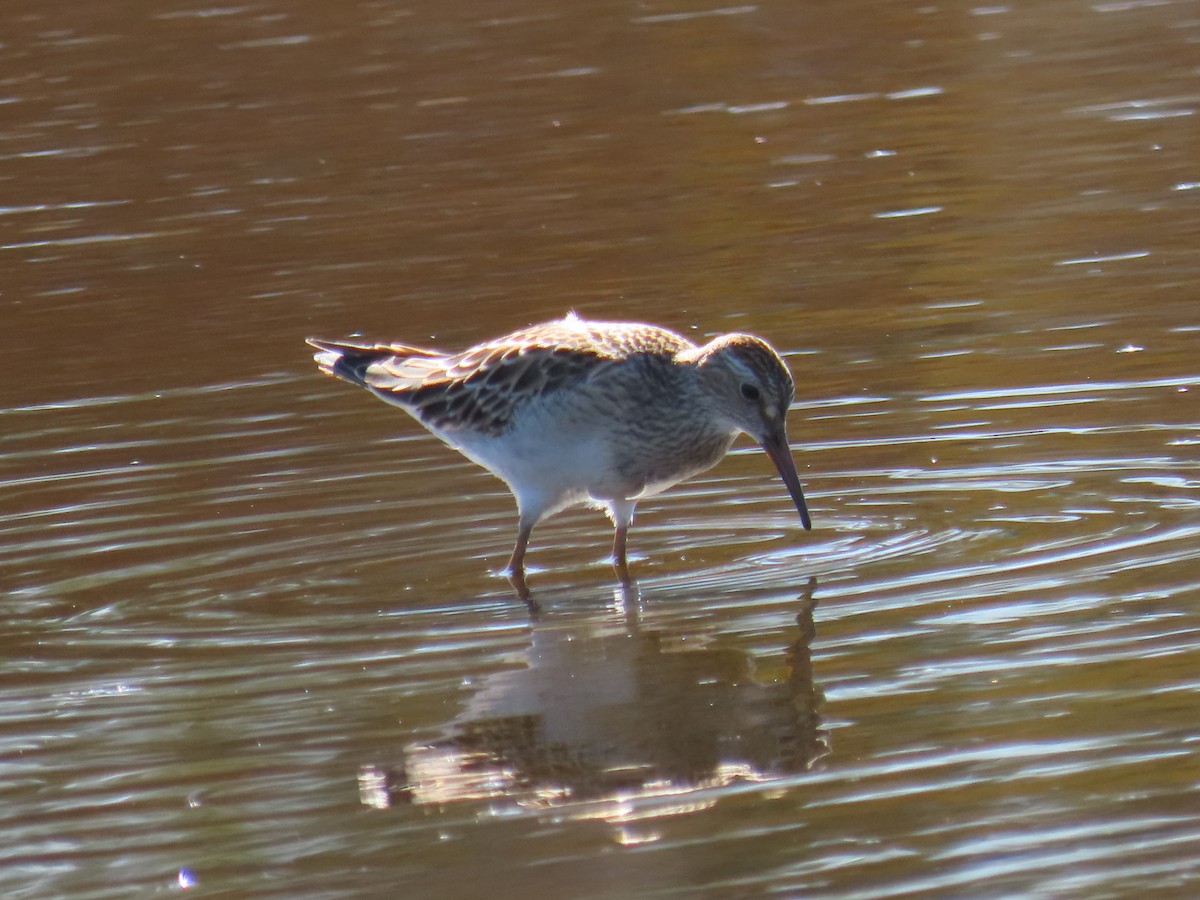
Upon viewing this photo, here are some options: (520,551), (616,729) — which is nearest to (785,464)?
(520,551)

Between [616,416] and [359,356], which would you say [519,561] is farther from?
[359,356]

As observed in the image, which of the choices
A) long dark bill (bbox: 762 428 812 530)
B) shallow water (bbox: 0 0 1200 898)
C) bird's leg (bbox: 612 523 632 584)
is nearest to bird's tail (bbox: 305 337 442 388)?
shallow water (bbox: 0 0 1200 898)

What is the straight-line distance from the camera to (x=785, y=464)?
9852 mm

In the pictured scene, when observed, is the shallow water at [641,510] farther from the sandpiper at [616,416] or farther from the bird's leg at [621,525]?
the sandpiper at [616,416]

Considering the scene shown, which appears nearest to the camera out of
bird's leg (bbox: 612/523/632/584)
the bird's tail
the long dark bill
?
the long dark bill

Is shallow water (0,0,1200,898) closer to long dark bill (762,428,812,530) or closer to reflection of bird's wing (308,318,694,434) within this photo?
long dark bill (762,428,812,530)

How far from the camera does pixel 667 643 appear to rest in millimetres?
8750

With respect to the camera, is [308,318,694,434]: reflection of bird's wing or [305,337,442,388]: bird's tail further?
[305,337,442,388]: bird's tail

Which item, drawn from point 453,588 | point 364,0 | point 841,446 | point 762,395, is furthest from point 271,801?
point 364,0

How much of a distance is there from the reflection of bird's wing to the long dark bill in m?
0.73

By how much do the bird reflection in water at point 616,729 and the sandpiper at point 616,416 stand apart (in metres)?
1.16

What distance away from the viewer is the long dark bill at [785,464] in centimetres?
964

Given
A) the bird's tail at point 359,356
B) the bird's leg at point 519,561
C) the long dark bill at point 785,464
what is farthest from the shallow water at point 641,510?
the bird's tail at point 359,356

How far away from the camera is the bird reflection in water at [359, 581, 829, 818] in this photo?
7.17 meters
